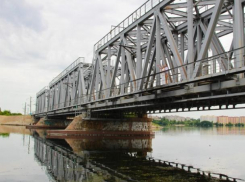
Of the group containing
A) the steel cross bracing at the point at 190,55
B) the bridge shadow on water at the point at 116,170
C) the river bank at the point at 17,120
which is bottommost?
the bridge shadow on water at the point at 116,170

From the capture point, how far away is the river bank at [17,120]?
123412 millimetres

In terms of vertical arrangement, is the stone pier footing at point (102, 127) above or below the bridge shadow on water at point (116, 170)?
above

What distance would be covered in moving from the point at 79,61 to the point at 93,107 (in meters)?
16.5

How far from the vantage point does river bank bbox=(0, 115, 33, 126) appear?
123 meters

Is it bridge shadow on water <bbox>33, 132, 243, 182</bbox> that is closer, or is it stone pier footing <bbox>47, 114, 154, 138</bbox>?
bridge shadow on water <bbox>33, 132, 243, 182</bbox>

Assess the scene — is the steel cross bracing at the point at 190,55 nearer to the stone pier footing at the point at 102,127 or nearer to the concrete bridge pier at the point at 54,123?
the stone pier footing at the point at 102,127

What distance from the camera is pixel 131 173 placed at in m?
18.1

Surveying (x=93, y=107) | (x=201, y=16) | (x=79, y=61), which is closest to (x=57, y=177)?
(x=201, y=16)

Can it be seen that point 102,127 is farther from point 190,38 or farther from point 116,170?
point 190,38

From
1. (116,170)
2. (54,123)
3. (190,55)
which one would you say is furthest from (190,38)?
(54,123)

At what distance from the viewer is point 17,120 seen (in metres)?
129

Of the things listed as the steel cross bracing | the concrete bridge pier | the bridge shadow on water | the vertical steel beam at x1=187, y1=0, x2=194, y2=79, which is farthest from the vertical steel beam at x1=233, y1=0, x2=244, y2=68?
the concrete bridge pier

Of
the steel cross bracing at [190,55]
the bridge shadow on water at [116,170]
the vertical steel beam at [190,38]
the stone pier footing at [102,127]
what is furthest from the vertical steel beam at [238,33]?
the stone pier footing at [102,127]

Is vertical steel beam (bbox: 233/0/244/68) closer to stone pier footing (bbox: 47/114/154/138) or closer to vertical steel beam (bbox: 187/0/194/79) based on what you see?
vertical steel beam (bbox: 187/0/194/79)
